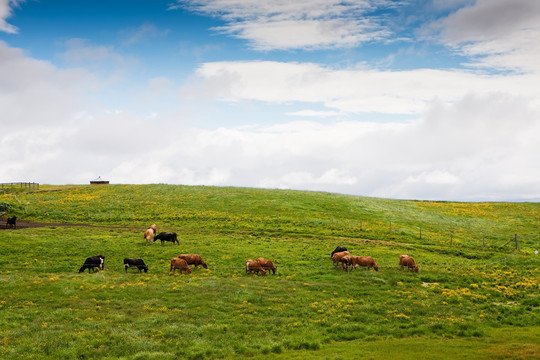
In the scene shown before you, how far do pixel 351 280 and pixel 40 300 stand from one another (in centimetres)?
2122

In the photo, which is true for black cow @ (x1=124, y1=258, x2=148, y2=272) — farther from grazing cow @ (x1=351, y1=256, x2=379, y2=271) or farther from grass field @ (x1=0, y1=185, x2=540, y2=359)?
grazing cow @ (x1=351, y1=256, x2=379, y2=271)

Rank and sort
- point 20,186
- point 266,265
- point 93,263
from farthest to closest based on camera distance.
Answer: point 20,186 < point 266,265 < point 93,263

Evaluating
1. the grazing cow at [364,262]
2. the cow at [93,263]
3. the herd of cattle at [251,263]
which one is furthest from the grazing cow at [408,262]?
the cow at [93,263]

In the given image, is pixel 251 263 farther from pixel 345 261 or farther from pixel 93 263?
pixel 93 263

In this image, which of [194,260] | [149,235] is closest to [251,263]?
[194,260]

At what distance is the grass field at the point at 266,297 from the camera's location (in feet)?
57.8

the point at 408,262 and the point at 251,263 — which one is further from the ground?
the point at 408,262

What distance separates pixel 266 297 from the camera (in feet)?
81.6

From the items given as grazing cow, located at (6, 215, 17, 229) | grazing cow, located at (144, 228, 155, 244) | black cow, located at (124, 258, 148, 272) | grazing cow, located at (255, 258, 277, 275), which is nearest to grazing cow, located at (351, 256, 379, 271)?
grazing cow, located at (255, 258, 277, 275)

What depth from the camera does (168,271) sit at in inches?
1230

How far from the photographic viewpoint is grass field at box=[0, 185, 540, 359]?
17.6 metres

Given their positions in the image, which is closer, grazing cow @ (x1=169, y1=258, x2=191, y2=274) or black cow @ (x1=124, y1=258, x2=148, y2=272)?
black cow @ (x1=124, y1=258, x2=148, y2=272)

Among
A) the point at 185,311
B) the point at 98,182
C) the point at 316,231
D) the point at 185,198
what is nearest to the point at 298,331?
the point at 185,311

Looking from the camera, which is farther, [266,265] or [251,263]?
[266,265]
